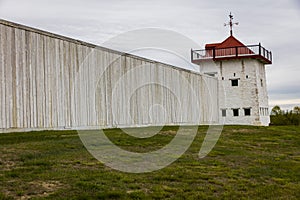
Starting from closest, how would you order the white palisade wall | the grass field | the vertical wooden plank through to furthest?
the grass field
the vertical wooden plank
the white palisade wall

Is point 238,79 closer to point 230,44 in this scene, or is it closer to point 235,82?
point 235,82

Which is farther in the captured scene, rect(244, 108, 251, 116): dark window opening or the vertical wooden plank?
rect(244, 108, 251, 116): dark window opening

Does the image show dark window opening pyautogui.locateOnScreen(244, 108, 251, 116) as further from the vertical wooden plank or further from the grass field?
the vertical wooden plank

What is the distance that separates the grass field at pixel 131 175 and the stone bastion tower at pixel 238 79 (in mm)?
18629

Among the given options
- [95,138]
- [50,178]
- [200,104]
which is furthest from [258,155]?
[200,104]

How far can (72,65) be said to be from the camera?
16.7 metres

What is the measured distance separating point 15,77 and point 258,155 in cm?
779

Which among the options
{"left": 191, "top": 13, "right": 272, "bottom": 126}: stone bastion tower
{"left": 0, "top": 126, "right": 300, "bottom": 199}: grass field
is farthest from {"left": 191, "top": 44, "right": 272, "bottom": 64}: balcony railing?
{"left": 0, "top": 126, "right": 300, "bottom": 199}: grass field

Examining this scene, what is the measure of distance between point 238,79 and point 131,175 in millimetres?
24790

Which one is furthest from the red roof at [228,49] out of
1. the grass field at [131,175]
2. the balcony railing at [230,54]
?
the grass field at [131,175]

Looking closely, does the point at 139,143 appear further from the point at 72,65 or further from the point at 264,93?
the point at 264,93

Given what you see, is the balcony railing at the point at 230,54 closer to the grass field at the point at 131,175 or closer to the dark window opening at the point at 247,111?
the dark window opening at the point at 247,111

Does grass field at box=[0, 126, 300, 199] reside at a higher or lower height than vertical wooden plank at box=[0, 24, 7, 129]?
lower

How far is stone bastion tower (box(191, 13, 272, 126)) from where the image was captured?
31672 mm
